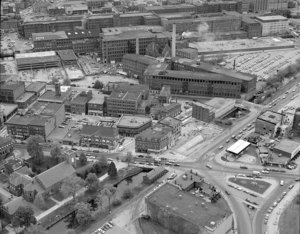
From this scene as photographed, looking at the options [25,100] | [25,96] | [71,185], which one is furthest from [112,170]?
[25,96]

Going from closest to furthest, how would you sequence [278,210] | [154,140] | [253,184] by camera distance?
1. [278,210]
2. [253,184]
3. [154,140]

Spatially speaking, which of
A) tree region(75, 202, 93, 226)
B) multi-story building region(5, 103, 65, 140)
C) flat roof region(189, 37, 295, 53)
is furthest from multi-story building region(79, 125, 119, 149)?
flat roof region(189, 37, 295, 53)

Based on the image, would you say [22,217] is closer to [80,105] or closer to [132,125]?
[132,125]

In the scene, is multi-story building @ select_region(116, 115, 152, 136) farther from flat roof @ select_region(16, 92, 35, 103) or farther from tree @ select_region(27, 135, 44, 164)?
flat roof @ select_region(16, 92, 35, 103)

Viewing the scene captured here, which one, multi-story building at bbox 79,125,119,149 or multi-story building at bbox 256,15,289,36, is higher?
multi-story building at bbox 256,15,289,36

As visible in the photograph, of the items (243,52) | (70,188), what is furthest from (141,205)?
(243,52)

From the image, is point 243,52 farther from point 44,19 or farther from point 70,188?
point 70,188
